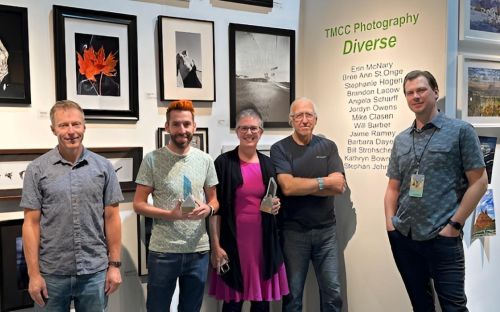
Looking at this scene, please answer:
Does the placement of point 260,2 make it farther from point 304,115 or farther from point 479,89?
point 479,89

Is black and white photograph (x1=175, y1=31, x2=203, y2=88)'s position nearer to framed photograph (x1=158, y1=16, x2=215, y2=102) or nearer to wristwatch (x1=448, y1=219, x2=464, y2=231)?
framed photograph (x1=158, y1=16, x2=215, y2=102)

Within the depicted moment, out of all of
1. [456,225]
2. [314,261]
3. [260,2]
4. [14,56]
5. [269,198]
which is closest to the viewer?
[456,225]

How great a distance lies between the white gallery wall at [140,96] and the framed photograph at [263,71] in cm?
6

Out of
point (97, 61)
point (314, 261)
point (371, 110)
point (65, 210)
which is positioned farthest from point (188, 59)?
point (314, 261)

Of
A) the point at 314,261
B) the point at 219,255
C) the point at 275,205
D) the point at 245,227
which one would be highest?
the point at 275,205

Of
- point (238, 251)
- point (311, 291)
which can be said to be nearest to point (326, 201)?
point (238, 251)

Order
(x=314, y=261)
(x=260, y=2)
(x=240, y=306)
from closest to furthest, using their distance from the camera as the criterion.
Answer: (x=240, y=306) → (x=314, y=261) → (x=260, y=2)

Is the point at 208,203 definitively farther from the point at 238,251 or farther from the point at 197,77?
the point at 197,77

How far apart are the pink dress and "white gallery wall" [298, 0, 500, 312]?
2.37 ft

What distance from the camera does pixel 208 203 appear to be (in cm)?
273

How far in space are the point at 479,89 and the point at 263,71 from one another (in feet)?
4.58

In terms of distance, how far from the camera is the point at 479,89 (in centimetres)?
281

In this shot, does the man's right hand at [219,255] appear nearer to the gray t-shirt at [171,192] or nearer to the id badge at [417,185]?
the gray t-shirt at [171,192]

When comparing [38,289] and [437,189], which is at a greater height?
[437,189]
